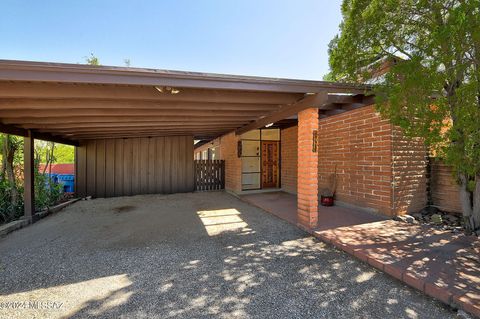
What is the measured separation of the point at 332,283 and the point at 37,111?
5.47m

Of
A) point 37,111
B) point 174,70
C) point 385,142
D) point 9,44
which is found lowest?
point 385,142

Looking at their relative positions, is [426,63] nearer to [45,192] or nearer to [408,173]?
[408,173]

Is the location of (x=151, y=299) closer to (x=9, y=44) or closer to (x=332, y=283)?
Result: (x=332, y=283)

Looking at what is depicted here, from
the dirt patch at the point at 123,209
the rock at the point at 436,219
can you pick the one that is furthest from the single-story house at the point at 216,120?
the dirt patch at the point at 123,209

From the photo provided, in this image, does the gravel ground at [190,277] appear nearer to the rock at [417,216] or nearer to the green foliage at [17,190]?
the green foliage at [17,190]

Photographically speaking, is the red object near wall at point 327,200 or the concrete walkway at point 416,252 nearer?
the concrete walkway at point 416,252

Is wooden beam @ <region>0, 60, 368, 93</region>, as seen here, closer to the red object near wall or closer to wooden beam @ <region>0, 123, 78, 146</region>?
wooden beam @ <region>0, 123, 78, 146</region>

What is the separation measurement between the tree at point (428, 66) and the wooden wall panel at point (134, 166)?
693cm

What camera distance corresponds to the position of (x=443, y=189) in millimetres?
4836

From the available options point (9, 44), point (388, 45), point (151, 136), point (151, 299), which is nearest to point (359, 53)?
point (388, 45)

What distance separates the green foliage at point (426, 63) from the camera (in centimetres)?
229

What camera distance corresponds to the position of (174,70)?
2938 mm

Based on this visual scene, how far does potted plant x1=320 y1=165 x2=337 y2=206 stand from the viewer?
18.9ft

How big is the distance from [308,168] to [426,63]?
7.05 feet
